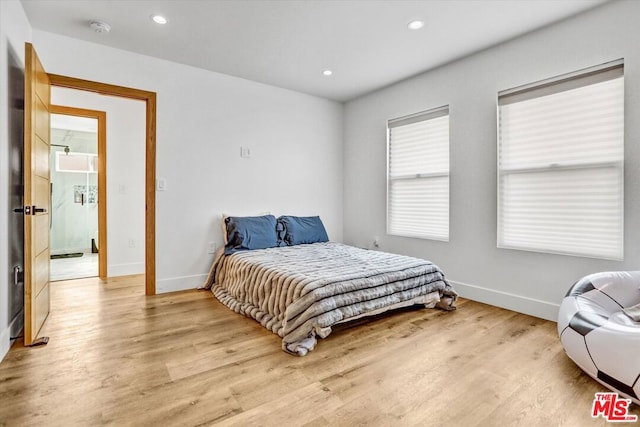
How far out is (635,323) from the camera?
1885mm

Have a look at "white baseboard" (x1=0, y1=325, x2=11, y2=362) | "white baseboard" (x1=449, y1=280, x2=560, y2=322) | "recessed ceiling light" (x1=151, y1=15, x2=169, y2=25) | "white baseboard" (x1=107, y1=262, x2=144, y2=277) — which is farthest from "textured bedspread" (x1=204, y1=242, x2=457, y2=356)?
"recessed ceiling light" (x1=151, y1=15, x2=169, y2=25)

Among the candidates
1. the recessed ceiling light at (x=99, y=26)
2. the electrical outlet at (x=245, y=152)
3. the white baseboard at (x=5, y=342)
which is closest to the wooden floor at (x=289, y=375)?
the white baseboard at (x=5, y=342)

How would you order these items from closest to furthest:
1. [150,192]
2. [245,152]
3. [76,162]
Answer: [150,192] < [245,152] < [76,162]

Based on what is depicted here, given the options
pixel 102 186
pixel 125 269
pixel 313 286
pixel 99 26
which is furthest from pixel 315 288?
pixel 102 186

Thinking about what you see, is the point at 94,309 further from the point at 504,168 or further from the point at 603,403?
the point at 504,168

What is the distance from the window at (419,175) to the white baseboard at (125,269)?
3474mm

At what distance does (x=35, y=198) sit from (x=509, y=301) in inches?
155

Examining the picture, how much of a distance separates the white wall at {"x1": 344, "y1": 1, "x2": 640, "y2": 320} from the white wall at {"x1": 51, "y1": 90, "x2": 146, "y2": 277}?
10.8 feet

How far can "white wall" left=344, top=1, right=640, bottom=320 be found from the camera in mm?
2355

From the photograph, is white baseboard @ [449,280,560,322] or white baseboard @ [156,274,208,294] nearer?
white baseboard @ [449,280,560,322]

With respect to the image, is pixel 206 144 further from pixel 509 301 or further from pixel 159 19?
pixel 509 301

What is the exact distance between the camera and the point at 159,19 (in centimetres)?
268

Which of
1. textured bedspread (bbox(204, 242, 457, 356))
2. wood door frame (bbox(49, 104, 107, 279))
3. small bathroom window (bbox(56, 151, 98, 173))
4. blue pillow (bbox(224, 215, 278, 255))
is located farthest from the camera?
small bathroom window (bbox(56, 151, 98, 173))

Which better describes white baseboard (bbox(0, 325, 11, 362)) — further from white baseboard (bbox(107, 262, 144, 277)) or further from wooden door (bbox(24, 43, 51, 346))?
white baseboard (bbox(107, 262, 144, 277))
